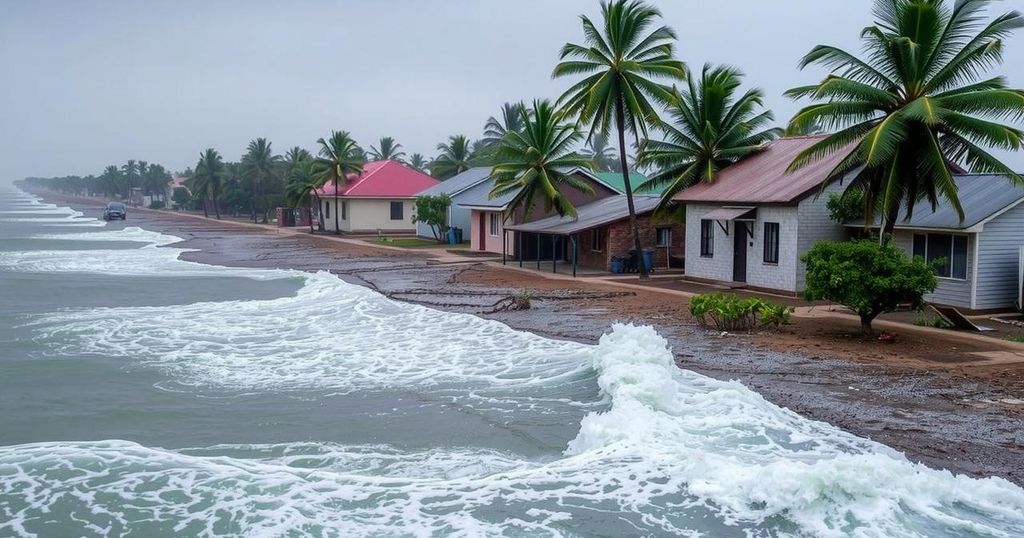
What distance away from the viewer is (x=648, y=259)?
30734mm

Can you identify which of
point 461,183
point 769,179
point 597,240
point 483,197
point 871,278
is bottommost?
point 871,278

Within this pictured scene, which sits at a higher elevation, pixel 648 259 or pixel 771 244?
pixel 771 244

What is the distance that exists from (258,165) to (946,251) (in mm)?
66834

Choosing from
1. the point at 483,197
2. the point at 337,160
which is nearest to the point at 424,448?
the point at 483,197

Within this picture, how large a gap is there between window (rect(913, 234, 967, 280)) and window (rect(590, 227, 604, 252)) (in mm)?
13310

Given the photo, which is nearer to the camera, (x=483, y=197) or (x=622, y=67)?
(x=622, y=67)

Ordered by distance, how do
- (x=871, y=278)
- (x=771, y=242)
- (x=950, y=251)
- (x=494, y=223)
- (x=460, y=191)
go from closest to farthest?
(x=871, y=278)
(x=950, y=251)
(x=771, y=242)
(x=494, y=223)
(x=460, y=191)

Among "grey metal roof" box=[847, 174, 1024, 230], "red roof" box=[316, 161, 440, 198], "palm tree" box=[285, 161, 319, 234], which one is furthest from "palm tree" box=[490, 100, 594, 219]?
"palm tree" box=[285, 161, 319, 234]

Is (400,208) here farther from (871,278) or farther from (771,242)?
(871,278)

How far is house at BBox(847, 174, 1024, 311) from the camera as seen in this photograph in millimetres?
19766

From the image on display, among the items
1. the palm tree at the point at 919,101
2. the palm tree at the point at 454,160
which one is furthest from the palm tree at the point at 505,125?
the palm tree at the point at 919,101

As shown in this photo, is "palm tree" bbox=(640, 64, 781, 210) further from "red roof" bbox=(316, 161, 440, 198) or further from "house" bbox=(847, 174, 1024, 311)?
"red roof" bbox=(316, 161, 440, 198)

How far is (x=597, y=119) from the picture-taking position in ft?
94.8

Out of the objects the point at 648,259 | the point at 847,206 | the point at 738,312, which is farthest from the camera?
the point at 648,259
